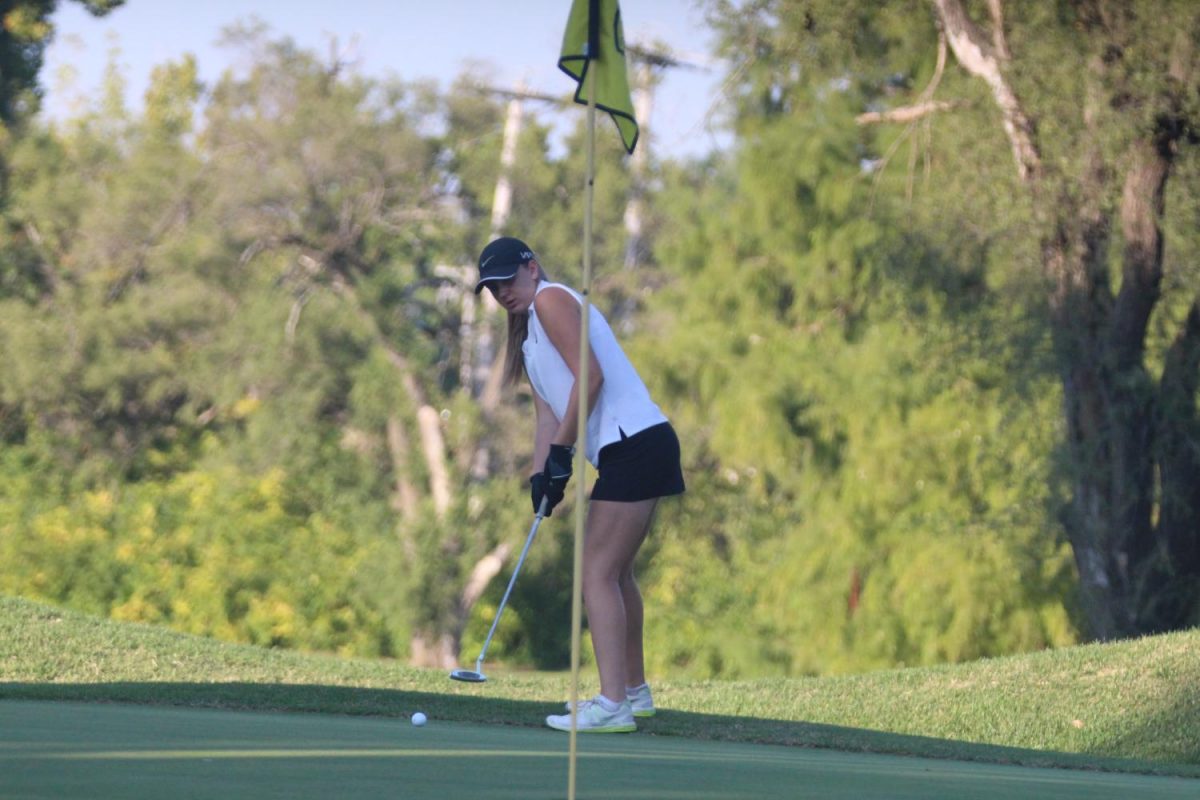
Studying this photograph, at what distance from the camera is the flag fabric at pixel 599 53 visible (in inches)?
229

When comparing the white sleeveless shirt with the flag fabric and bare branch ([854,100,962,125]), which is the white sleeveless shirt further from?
bare branch ([854,100,962,125])

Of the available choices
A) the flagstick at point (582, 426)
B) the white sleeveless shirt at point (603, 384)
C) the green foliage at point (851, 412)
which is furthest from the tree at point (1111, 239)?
the flagstick at point (582, 426)

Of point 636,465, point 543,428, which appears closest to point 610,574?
point 636,465

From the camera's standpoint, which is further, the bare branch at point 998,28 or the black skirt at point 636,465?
the bare branch at point 998,28

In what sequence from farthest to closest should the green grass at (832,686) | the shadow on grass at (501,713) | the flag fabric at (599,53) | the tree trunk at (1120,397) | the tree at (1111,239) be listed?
the tree trunk at (1120,397), the tree at (1111,239), the green grass at (832,686), the shadow on grass at (501,713), the flag fabric at (599,53)

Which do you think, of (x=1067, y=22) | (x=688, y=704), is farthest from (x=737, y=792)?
(x=1067, y=22)

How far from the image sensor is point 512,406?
34.2 m

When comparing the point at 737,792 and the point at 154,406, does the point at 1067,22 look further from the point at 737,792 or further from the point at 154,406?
the point at 154,406

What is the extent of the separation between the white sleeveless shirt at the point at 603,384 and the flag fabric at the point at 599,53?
1.26m

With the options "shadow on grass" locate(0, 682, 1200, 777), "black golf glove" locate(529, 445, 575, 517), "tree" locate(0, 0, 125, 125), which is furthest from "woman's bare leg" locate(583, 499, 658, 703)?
"tree" locate(0, 0, 125, 125)

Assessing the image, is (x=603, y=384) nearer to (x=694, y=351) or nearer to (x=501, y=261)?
(x=501, y=261)

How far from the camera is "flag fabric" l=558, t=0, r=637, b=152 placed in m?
5.82

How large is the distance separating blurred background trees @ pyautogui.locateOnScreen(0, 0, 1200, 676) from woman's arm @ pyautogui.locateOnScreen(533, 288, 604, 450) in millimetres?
12042

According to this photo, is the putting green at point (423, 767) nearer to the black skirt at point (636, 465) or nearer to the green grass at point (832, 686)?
the black skirt at point (636, 465)
